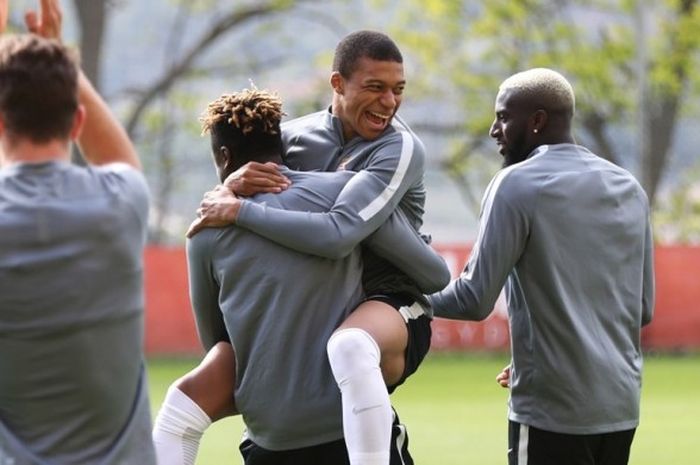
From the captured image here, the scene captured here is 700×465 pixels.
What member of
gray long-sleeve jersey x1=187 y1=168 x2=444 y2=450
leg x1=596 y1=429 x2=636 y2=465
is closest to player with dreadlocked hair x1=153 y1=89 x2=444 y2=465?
gray long-sleeve jersey x1=187 y1=168 x2=444 y2=450

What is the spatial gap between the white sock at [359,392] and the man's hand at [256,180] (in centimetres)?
58

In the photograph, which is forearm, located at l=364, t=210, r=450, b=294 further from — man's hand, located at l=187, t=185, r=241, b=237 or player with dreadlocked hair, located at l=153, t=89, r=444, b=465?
man's hand, located at l=187, t=185, r=241, b=237

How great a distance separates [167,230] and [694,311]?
57.0 ft

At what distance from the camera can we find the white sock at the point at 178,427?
580cm

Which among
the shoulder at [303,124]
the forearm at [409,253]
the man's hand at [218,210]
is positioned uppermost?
the shoulder at [303,124]

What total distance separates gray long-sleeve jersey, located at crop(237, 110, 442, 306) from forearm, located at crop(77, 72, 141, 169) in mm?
1286

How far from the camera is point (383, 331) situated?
5613 mm

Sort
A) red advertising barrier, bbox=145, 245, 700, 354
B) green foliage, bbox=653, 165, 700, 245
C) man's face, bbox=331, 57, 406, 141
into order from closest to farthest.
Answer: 1. man's face, bbox=331, 57, 406, 141
2. red advertising barrier, bbox=145, 245, 700, 354
3. green foliage, bbox=653, 165, 700, 245

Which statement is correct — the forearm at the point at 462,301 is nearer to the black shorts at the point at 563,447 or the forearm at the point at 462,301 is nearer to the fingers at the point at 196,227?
the black shorts at the point at 563,447

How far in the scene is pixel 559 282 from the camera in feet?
→ 18.5

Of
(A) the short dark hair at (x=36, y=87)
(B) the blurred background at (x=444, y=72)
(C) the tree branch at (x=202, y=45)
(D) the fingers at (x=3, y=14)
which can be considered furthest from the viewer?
(B) the blurred background at (x=444, y=72)

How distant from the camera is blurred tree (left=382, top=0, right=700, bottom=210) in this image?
32344 millimetres

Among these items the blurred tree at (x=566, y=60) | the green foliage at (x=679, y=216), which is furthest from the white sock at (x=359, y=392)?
the green foliage at (x=679, y=216)

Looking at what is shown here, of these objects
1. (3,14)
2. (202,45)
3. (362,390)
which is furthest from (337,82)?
(202,45)
